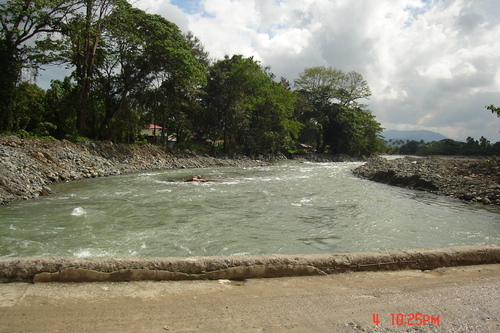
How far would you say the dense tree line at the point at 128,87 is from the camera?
18328 mm

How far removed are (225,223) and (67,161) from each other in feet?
39.0

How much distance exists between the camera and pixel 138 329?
247cm

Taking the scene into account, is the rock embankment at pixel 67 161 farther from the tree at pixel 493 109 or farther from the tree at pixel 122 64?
the tree at pixel 493 109

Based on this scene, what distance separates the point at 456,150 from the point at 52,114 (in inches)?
2311

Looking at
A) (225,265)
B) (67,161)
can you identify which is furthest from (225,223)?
(67,161)

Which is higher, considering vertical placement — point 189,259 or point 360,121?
point 360,121

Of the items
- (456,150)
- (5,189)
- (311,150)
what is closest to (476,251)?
(5,189)

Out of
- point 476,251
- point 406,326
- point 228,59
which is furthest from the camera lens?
point 228,59

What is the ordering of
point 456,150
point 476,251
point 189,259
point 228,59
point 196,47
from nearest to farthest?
point 189,259 → point 476,251 → point 228,59 → point 196,47 → point 456,150

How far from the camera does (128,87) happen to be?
24.0m

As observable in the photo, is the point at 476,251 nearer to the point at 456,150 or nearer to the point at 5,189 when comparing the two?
the point at 5,189

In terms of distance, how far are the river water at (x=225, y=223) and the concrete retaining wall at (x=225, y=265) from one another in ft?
6.85

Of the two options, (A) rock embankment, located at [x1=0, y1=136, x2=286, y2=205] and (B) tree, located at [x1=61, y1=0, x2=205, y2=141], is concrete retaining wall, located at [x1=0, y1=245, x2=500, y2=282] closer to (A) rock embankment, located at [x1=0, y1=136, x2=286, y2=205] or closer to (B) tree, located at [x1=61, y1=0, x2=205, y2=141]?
(A) rock embankment, located at [x1=0, y1=136, x2=286, y2=205]

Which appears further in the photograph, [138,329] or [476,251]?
[476,251]
